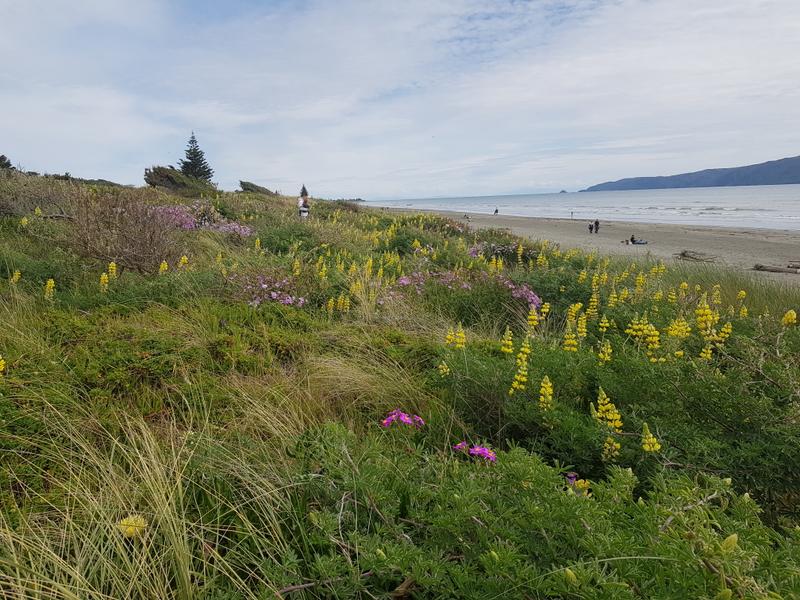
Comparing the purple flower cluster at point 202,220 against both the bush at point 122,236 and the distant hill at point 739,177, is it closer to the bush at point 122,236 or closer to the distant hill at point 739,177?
the bush at point 122,236

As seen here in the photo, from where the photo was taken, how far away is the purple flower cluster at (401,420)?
265 centimetres

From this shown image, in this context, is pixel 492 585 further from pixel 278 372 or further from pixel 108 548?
pixel 278 372

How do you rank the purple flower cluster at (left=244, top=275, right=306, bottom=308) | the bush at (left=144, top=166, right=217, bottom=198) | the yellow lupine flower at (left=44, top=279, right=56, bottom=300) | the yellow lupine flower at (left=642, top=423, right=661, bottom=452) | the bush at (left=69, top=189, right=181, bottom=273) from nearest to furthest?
the yellow lupine flower at (left=642, top=423, right=661, bottom=452)
the yellow lupine flower at (left=44, top=279, right=56, bottom=300)
the purple flower cluster at (left=244, top=275, right=306, bottom=308)
the bush at (left=69, top=189, right=181, bottom=273)
the bush at (left=144, top=166, right=217, bottom=198)

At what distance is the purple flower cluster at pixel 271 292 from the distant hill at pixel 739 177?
555 feet

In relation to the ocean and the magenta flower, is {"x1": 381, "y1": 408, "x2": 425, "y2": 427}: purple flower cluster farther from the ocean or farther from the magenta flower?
the ocean

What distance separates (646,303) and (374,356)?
2990 mm

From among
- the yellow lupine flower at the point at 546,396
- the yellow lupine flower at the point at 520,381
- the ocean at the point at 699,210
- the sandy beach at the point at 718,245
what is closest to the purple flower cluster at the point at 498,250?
the sandy beach at the point at 718,245

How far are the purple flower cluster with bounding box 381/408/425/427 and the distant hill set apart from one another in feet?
559

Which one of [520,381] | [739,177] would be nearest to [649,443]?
[520,381]

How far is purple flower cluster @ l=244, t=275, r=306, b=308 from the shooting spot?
5.33 m

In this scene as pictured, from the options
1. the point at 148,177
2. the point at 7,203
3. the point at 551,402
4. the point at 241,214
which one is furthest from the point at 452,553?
the point at 148,177

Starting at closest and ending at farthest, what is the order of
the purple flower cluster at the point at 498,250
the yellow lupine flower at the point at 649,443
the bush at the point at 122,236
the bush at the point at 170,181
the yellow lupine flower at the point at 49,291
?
the yellow lupine flower at the point at 649,443 < the yellow lupine flower at the point at 49,291 < the bush at the point at 122,236 < the purple flower cluster at the point at 498,250 < the bush at the point at 170,181

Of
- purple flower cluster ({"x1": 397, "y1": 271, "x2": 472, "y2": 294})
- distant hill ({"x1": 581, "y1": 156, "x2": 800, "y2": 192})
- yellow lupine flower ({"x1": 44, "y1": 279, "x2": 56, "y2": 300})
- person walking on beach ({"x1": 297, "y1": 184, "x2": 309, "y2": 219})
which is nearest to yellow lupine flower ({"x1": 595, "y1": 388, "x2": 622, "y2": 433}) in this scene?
purple flower cluster ({"x1": 397, "y1": 271, "x2": 472, "y2": 294})

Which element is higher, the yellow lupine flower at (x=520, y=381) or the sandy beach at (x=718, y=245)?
the yellow lupine flower at (x=520, y=381)
